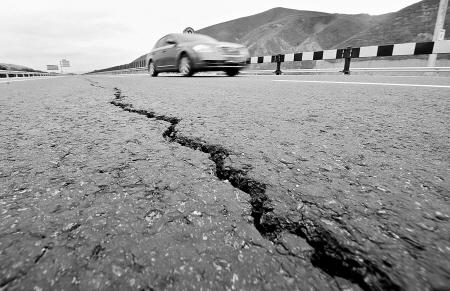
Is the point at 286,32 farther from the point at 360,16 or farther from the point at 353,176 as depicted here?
the point at 353,176

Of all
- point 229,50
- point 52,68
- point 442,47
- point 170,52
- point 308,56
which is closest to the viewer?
point 442,47

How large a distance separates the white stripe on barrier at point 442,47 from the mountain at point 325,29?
89.0 ft

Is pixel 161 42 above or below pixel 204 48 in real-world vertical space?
above

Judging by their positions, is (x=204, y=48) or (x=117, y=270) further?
(x=204, y=48)

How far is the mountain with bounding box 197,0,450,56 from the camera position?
3100 centimetres

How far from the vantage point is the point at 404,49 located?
22.6ft

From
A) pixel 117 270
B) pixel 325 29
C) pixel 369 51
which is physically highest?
pixel 325 29

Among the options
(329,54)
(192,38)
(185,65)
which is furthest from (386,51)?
(185,65)

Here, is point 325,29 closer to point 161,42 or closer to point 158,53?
point 161,42

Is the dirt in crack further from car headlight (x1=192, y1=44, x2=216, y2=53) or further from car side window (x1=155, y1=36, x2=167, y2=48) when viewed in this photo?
car side window (x1=155, y1=36, x2=167, y2=48)

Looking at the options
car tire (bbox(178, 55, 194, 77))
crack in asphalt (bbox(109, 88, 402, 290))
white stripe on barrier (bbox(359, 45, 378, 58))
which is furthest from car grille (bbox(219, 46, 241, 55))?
crack in asphalt (bbox(109, 88, 402, 290))

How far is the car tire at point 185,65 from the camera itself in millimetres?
7091

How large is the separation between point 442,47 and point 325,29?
5364 cm

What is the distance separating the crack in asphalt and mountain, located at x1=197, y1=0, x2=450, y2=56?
34.7 m
